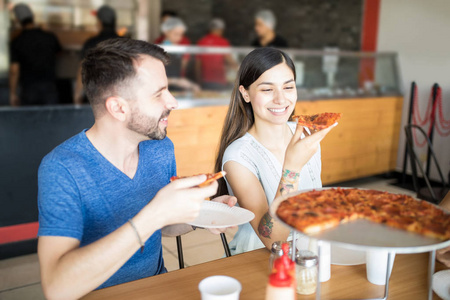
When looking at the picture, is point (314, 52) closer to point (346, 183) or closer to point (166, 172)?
point (346, 183)

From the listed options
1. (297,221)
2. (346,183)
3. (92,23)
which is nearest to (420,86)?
(346,183)

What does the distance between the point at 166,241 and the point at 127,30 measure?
17.5 ft

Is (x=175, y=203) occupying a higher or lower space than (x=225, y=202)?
higher

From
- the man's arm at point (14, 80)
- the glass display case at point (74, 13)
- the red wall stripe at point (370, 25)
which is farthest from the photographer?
the glass display case at point (74, 13)

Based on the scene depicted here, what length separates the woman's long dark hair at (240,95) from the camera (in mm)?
1903

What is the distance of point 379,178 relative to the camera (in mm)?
5520

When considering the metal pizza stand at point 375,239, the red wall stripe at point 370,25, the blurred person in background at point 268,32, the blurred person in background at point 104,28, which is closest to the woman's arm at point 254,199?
the metal pizza stand at point 375,239

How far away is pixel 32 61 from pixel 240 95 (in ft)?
12.3

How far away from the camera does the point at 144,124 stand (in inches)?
59.6

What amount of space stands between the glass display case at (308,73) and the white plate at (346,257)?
2569 mm

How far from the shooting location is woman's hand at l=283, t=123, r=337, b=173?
4.75 feet

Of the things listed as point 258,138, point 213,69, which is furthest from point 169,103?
point 213,69

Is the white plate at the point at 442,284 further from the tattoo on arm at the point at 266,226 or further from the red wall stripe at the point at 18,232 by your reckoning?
the red wall stripe at the point at 18,232

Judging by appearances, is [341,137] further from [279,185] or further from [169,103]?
[169,103]
